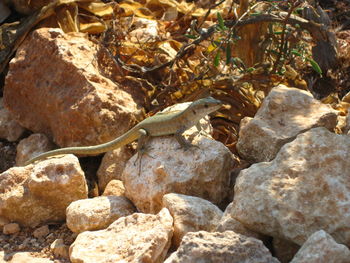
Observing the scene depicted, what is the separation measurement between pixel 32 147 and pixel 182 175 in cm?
197

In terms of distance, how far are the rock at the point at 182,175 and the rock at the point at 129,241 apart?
423 millimetres

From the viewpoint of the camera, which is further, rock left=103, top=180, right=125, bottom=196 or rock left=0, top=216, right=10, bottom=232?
rock left=103, top=180, right=125, bottom=196

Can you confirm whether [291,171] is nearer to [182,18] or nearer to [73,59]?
[73,59]

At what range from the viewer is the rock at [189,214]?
3366 millimetres

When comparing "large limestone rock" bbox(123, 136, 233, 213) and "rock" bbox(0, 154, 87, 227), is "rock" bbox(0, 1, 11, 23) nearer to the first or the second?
"rock" bbox(0, 154, 87, 227)

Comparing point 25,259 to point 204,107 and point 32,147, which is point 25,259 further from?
point 204,107

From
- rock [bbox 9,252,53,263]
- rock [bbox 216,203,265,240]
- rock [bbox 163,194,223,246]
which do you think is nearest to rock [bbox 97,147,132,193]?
rock [bbox 9,252,53,263]

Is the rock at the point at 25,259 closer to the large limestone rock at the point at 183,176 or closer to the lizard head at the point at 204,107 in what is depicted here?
the large limestone rock at the point at 183,176

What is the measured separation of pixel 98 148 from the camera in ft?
15.2

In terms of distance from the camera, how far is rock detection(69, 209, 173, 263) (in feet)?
10.3

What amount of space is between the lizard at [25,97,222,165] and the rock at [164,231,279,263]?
1.37m

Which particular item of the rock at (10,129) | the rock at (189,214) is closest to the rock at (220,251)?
the rock at (189,214)

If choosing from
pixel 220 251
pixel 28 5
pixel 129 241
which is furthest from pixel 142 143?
pixel 28 5

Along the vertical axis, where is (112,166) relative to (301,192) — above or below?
below
